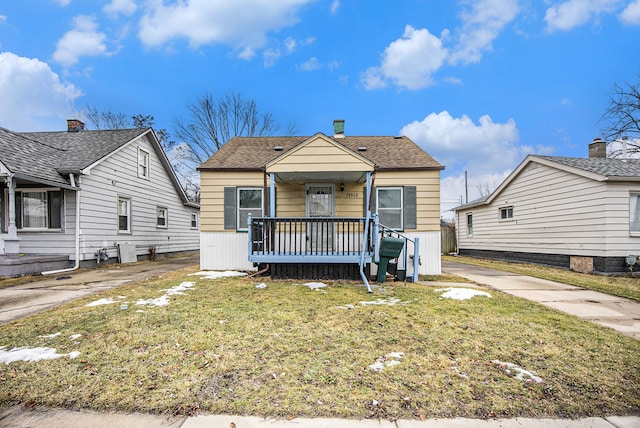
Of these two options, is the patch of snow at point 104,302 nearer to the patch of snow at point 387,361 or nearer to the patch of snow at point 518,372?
the patch of snow at point 387,361

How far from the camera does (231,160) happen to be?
32.5ft

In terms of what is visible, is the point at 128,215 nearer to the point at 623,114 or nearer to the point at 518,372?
the point at 518,372

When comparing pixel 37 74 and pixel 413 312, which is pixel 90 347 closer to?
pixel 413 312

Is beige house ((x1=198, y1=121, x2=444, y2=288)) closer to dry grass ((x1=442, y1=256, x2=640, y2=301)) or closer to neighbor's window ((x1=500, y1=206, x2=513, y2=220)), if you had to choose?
dry grass ((x1=442, y1=256, x2=640, y2=301))

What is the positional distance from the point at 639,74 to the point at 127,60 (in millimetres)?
24564

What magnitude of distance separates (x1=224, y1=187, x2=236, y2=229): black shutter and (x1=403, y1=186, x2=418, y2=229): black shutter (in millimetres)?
5168

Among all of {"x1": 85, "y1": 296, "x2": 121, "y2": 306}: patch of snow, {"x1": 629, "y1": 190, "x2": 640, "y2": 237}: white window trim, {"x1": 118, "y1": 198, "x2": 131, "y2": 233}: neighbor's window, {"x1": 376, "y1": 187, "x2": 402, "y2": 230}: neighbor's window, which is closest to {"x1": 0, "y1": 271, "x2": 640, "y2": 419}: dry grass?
{"x1": 85, "y1": 296, "x2": 121, "y2": 306}: patch of snow

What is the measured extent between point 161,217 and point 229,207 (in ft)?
25.3

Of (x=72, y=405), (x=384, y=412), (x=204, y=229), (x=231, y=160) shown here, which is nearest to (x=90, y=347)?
(x=72, y=405)

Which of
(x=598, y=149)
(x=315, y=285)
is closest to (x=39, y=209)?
(x=315, y=285)

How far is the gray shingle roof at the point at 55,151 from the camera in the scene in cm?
920

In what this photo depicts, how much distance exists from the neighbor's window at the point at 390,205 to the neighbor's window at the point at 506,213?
7473 millimetres

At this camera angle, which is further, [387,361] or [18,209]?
[18,209]

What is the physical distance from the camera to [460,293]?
6266 millimetres
